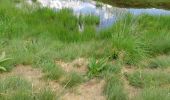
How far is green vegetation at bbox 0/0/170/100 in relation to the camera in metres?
5.11

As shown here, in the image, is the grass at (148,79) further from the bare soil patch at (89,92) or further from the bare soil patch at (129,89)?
the bare soil patch at (89,92)

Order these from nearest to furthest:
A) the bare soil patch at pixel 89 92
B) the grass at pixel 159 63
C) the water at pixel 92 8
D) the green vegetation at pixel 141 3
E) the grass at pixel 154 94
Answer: the grass at pixel 154 94 → the bare soil patch at pixel 89 92 → the grass at pixel 159 63 → the water at pixel 92 8 → the green vegetation at pixel 141 3

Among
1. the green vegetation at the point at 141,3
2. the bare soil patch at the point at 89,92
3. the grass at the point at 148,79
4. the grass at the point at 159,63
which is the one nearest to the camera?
the bare soil patch at the point at 89,92

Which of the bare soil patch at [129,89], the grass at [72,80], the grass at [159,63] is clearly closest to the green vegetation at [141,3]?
the grass at [159,63]

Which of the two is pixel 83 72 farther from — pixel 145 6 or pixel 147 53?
pixel 145 6

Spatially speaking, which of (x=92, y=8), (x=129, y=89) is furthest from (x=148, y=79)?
(x=92, y=8)

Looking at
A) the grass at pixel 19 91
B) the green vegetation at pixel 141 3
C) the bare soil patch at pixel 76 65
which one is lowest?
the green vegetation at pixel 141 3

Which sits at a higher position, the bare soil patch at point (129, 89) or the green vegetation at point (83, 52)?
the green vegetation at point (83, 52)

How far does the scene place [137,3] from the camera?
44.5ft

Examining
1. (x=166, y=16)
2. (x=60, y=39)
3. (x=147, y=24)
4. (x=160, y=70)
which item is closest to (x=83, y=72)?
(x=160, y=70)

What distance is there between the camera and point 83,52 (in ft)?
21.3

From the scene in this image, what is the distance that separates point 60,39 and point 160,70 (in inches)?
97.6

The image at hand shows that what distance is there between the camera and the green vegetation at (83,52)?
5109 mm

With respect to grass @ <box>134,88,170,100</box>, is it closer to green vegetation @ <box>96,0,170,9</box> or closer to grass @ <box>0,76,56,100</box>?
grass @ <box>0,76,56,100</box>
